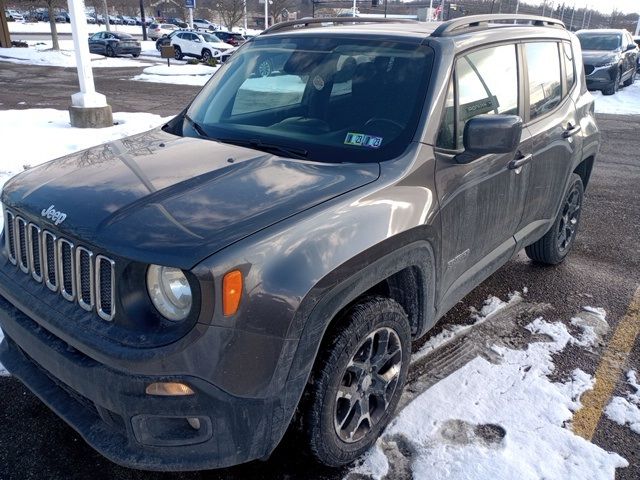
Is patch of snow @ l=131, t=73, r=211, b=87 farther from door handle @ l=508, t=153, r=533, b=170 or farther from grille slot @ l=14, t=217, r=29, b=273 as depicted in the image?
grille slot @ l=14, t=217, r=29, b=273

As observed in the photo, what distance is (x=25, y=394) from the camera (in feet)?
9.47

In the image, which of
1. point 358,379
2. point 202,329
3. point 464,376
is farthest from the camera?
point 464,376

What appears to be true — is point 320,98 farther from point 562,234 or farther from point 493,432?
point 562,234

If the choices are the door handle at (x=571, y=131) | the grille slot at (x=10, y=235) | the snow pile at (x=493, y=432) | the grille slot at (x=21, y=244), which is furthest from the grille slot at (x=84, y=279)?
the door handle at (x=571, y=131)

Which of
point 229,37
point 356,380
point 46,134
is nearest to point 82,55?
point 46,134

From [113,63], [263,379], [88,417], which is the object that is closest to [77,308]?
[88,417]

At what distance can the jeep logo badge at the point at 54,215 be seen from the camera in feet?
6.83

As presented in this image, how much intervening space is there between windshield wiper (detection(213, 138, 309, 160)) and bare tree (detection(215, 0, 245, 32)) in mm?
42313

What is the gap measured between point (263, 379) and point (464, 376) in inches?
63.4

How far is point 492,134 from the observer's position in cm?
252

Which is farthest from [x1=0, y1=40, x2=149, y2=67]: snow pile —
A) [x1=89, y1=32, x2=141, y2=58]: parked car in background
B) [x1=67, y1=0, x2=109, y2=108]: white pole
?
[x1=67, y1=0, x2=109, y2=108]: white pole

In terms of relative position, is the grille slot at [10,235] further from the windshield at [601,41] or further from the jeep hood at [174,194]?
the windshield at [601,41]

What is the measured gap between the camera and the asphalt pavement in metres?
2.40

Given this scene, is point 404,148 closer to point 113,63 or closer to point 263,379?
point 263,379
